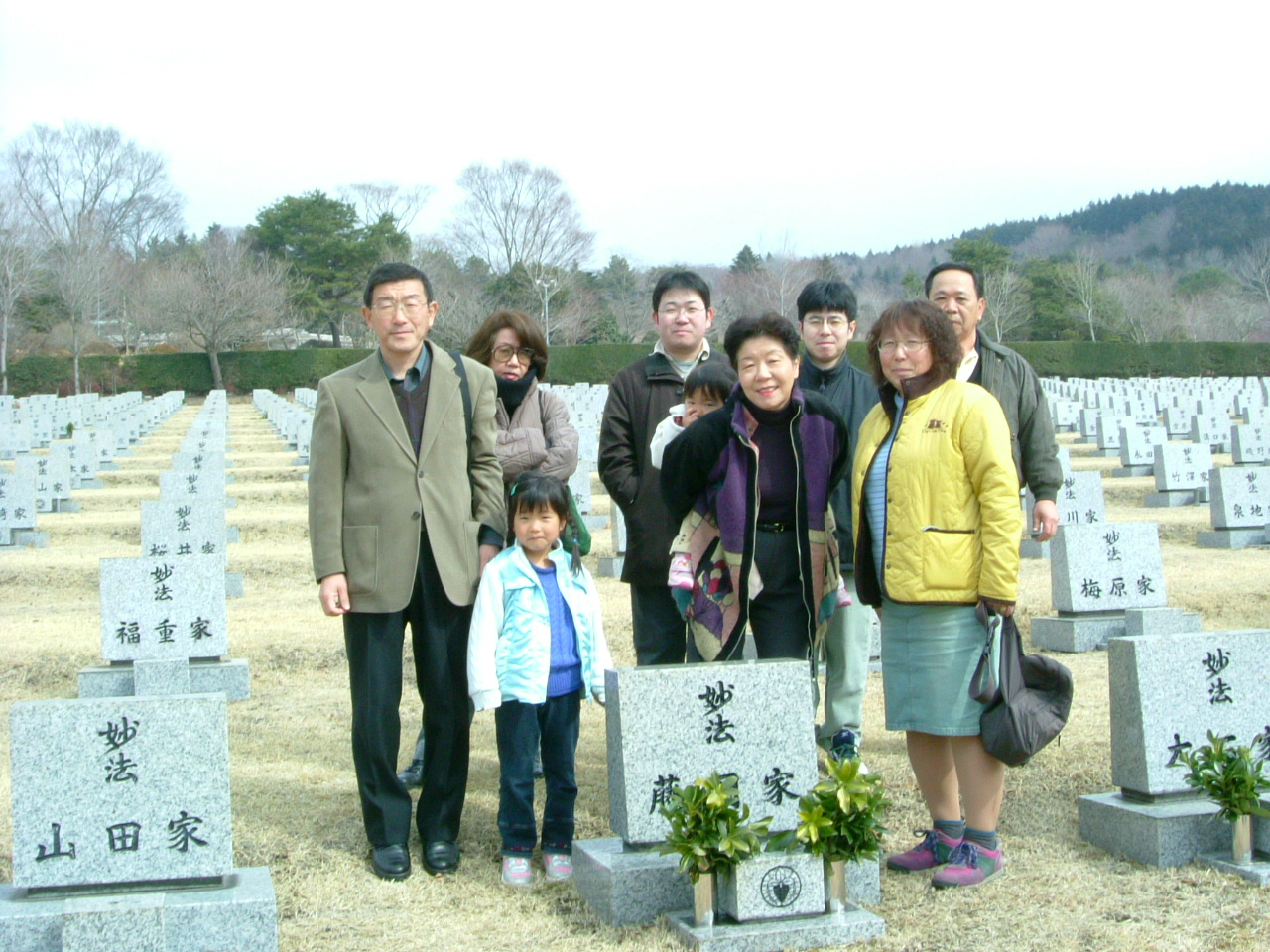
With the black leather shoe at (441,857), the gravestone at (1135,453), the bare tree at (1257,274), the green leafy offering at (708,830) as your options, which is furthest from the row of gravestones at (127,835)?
the bare tree at (1257,274)

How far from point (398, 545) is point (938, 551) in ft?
5.08

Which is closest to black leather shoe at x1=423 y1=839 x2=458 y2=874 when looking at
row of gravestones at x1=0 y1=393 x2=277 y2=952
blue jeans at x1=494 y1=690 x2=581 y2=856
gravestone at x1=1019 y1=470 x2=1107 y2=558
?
blue jeans at x1=494 y1=690 x2=581 y2=856

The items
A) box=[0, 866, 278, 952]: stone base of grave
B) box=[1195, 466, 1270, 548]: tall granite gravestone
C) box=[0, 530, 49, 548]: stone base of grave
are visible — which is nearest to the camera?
box=[0, 866, 278, 952]: stone base of grave

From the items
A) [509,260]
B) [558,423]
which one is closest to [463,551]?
[558,423]

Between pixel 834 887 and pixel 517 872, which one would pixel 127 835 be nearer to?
pixel 517 872

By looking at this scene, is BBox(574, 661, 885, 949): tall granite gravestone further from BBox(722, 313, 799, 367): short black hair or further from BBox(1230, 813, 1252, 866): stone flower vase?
BBox(1230, 813, 1252, 866): stone flower vase

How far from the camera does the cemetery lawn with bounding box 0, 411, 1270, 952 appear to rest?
332cm

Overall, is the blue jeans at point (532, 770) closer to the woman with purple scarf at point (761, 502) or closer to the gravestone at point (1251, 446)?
the woman with purple scarf at point (761, 502)

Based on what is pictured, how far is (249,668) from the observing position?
661 centimetres

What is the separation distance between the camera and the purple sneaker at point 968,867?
358 cm

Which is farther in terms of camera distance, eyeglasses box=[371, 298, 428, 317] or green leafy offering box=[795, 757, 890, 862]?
eyeglasses box=[371, 298, 428, 317]

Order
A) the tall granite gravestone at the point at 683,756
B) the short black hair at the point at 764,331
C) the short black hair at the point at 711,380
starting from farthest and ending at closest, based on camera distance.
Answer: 1. the short black hair at the point at 711,380
2. the short black hair at the point at 764,331
3. the tall granite gravestone at the point at 683,756

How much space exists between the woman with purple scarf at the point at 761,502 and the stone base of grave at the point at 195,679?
3197mm

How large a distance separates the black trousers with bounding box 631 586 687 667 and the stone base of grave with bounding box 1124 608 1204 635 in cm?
385
